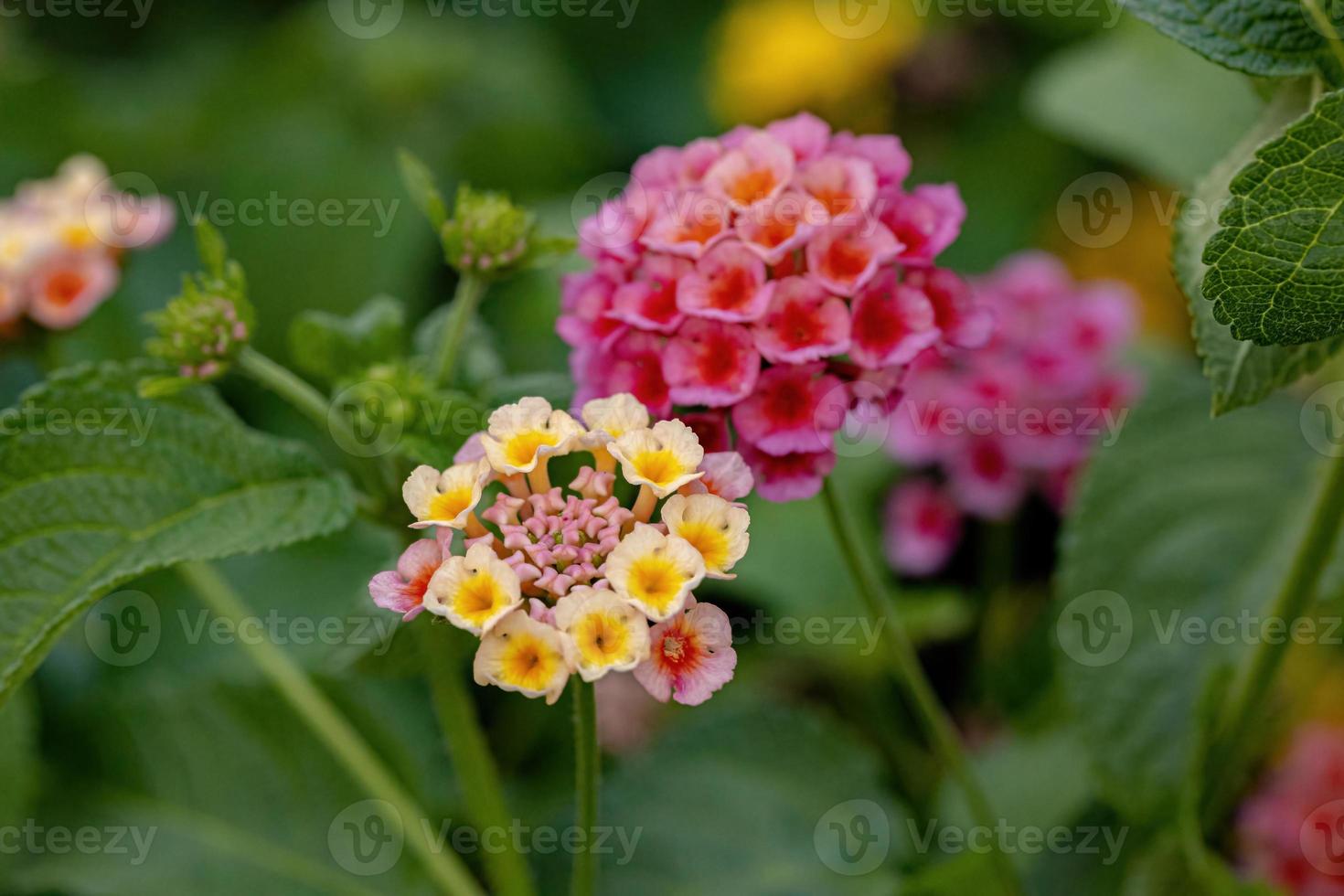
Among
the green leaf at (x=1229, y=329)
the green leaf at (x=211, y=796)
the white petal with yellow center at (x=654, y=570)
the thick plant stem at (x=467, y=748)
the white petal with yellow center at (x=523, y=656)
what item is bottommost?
the green leaf at (x=211, y=796)

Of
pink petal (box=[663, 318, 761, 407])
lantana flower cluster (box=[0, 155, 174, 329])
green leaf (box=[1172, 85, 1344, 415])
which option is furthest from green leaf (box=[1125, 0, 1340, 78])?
lantana flower cluster (box=[0, 155, 174, 329])

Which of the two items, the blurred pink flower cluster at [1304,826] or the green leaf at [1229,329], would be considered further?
Result: the blurred pink flower cluster at [1304,826]

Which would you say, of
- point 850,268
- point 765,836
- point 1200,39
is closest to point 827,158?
point 850,268

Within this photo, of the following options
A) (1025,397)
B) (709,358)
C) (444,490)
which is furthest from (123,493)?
(1025,397)

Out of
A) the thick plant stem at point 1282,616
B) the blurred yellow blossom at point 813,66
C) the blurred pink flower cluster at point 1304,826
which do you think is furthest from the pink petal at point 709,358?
the blurred yellow blossom at point 813,66

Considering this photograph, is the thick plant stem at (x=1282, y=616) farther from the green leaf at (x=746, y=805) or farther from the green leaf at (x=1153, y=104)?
the green leaf at (x=1153, y=104)

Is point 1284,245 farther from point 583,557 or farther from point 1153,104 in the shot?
point 1153,104
